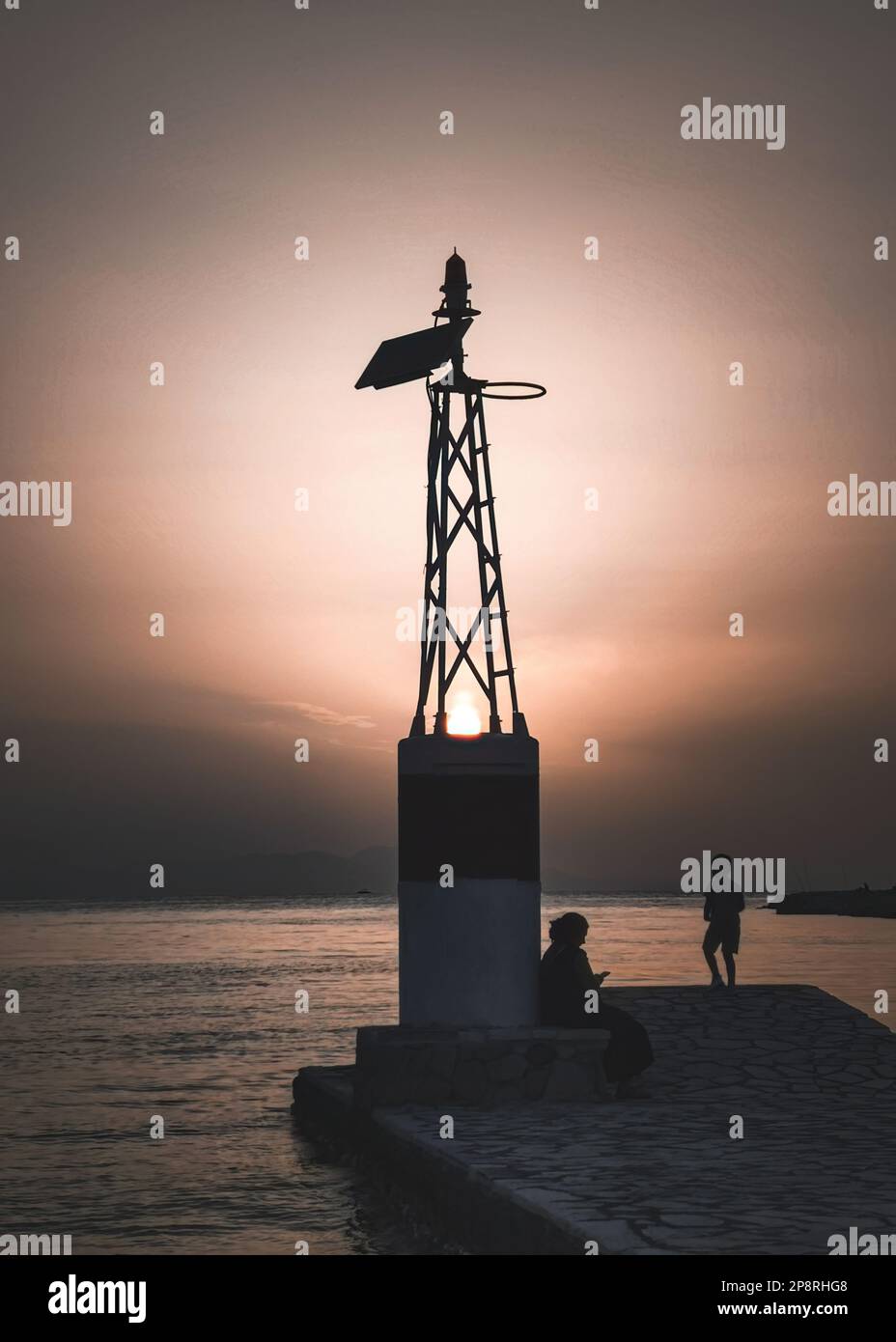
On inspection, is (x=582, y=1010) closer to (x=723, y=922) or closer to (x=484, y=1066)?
(x=484, y=1066)

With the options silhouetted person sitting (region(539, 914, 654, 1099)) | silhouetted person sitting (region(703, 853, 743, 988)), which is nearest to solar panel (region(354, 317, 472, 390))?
A: silhouetted person sitting (region(539, 914, 654, 1099))

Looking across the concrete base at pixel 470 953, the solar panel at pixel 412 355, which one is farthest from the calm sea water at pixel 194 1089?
the solar panel at pixel 412 355

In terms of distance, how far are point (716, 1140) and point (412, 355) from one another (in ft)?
25.0

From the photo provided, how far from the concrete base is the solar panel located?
4.78m

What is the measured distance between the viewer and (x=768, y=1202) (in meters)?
8.88

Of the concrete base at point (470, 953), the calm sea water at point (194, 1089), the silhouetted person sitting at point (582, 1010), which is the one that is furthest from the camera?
the silhouetted person sitting at point (582, 1010)

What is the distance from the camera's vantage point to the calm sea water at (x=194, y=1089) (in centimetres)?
1278

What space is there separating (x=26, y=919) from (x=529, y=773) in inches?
4945

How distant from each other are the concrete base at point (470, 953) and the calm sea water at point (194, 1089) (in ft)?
5.59

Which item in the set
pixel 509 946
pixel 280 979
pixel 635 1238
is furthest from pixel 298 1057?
pixel 280 979

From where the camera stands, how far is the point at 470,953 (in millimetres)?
13641

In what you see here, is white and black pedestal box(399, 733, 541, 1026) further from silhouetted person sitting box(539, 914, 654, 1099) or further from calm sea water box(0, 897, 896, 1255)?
calm sea water box(0, 897, 896, 1255)

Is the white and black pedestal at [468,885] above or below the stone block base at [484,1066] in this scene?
above

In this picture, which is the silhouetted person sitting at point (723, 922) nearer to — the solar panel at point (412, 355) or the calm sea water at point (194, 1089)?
the calm sea water at point (194, 1089)
